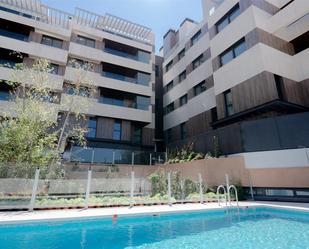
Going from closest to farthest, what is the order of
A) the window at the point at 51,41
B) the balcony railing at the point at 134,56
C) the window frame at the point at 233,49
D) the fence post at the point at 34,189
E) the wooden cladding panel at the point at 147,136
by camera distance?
the fence post at the point at 34,189, the window frame at the point at 233,49, the window at the point at 51,41, the wooden cladding panel at the point at 147,136, the balcony railing at the point at 134,56

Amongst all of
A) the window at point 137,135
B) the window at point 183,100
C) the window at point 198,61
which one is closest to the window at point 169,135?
the window at point 183,100

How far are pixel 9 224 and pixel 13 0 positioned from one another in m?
21.8

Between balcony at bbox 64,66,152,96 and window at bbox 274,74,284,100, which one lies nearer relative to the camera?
window at bbox 274,74,284,100

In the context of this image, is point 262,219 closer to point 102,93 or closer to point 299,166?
point 299,166

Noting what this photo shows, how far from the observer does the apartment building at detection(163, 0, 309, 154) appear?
13172mm

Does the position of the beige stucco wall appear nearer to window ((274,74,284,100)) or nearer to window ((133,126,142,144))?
window ((274,74,284,100))

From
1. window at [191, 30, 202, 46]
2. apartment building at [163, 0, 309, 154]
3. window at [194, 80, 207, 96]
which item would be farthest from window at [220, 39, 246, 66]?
window at [191, 30, 202, 46]

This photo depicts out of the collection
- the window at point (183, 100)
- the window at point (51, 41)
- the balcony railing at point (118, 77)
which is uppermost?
the window at point (51, 41)

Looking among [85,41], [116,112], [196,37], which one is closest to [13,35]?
[85,41]

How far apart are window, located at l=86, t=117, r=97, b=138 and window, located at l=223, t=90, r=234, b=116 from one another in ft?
38.9

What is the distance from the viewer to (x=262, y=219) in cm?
745

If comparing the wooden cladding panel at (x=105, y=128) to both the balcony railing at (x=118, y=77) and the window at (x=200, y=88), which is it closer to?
the balcony railing at (x=118, y=77)

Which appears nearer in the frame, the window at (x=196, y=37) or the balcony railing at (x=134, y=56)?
the window at (x=196, y=37)

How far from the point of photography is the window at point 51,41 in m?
20.7
